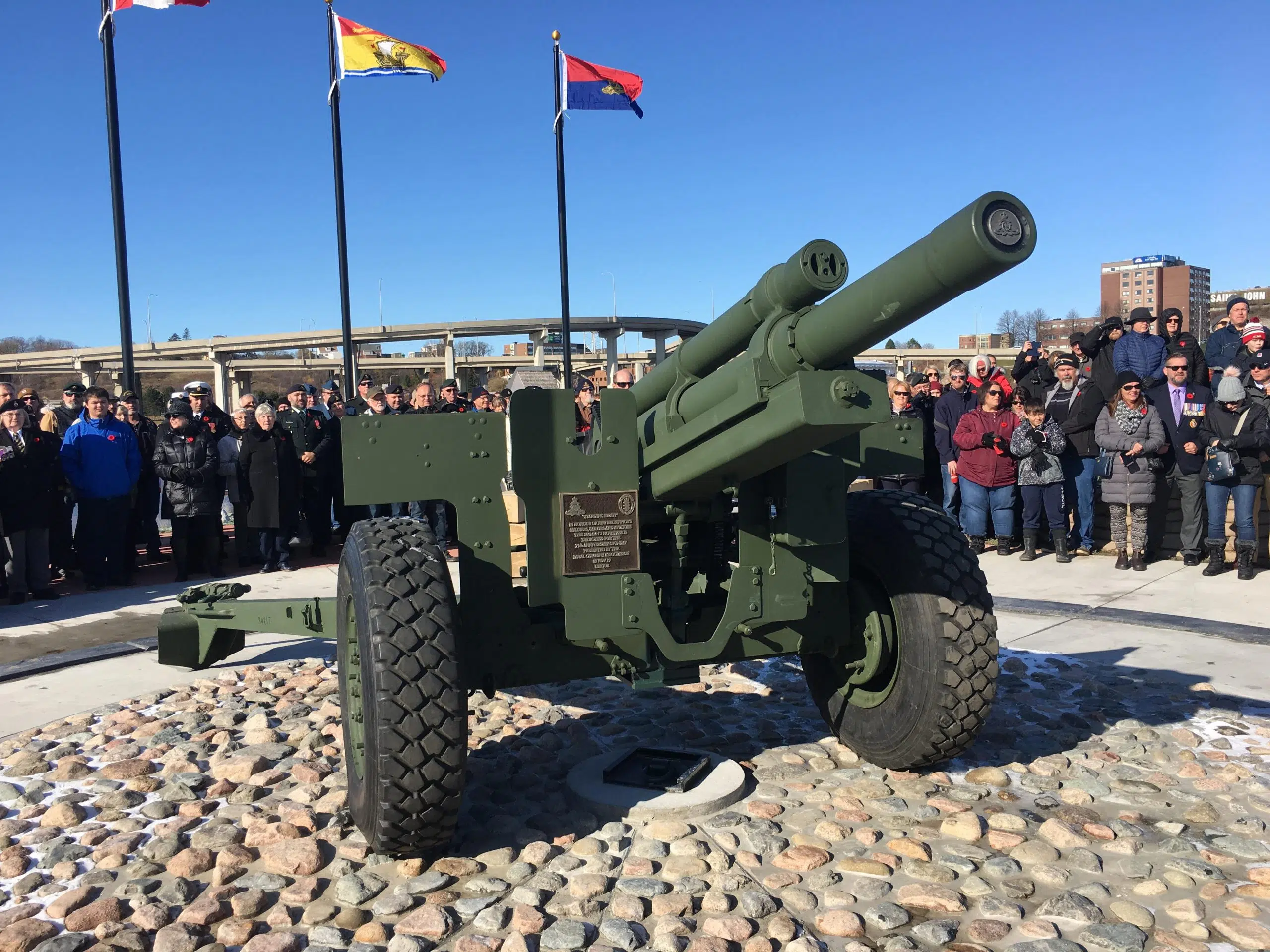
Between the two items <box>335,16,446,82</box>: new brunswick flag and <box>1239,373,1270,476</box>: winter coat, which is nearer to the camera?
<box>1239,373,1270,476</box>: winter coat

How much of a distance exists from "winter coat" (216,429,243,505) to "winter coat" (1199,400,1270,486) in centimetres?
845

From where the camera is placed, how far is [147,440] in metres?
10.4

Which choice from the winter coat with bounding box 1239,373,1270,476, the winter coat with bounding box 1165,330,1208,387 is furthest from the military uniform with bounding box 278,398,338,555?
the winter coat with bounding box 1239,373,1270,476

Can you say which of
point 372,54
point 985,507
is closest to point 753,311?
point 985,507

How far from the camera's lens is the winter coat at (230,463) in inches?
388

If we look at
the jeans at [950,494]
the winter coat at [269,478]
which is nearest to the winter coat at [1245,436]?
the jeans at [950,494]

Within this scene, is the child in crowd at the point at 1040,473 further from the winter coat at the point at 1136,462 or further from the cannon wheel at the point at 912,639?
the cannon wheel at the point at 912,639

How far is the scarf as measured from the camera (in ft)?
28.6

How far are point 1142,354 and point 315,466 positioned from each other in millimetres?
8067

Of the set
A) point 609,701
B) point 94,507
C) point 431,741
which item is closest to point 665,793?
point 431,741

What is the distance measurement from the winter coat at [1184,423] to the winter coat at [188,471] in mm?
8251

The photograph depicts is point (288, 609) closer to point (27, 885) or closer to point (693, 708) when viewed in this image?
point (27, 885)

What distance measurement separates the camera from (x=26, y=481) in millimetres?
8234

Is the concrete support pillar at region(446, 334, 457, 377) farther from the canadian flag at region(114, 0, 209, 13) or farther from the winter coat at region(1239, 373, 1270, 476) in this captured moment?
the winter coat at region(1239, 373, 1270, 476)
